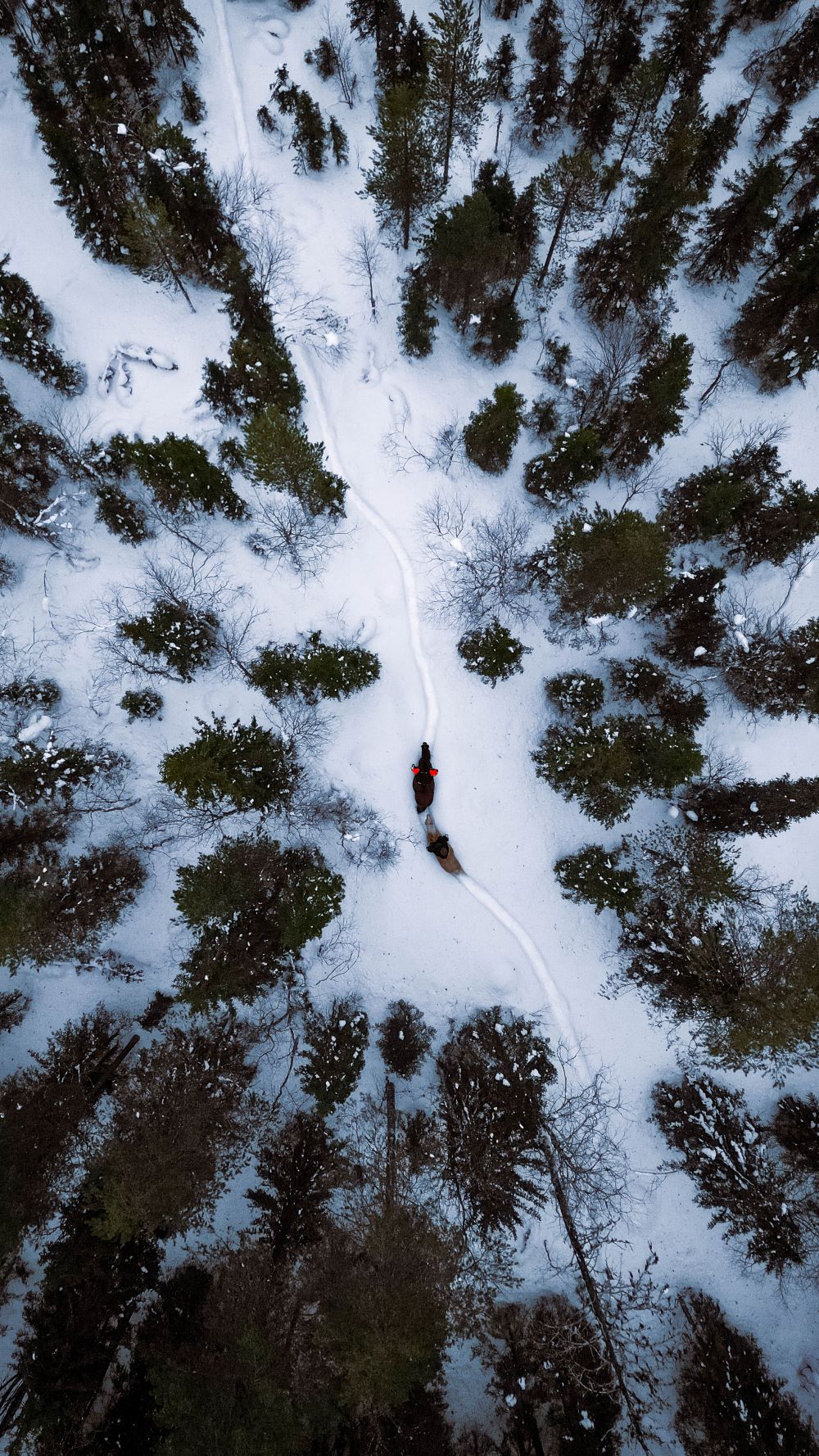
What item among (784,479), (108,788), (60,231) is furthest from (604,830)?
(60,231)

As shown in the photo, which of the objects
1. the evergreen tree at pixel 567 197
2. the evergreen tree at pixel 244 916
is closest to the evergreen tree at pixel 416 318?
the evergreen tree at pixel 567 197

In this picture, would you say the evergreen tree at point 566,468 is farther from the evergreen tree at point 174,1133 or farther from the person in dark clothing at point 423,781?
the evergreen tree at point 174,1133

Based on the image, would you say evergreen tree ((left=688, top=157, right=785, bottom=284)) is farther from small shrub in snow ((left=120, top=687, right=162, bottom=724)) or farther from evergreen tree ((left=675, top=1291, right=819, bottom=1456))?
evergreen tree ((left=675, top=1291, right=819, bottom=1456))

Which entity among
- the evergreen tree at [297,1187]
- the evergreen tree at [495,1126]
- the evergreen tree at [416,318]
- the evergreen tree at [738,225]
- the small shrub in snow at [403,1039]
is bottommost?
the evergreen tree at [297,1187]

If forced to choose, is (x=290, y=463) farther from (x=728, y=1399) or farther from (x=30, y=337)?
(x=728, y=1399)

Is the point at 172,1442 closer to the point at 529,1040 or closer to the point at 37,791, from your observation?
the point at 529,1040

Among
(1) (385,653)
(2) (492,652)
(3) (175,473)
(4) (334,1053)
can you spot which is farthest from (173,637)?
(4) (334,1053)

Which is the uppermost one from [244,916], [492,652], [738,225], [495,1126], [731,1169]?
[738,225]

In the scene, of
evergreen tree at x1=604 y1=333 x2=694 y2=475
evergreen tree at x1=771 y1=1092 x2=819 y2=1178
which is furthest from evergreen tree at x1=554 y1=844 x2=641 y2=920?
evergreen tree at x1=604 y1=333 x2=694 y2=475
